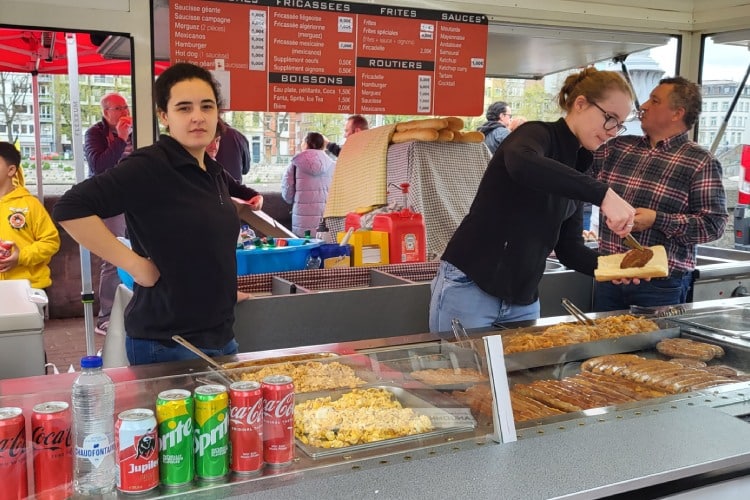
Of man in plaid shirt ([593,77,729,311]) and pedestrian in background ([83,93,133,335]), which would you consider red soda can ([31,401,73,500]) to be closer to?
man in plaid shirt ([593,77,729,311])

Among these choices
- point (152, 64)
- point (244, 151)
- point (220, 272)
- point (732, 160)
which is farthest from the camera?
point (732, 160)

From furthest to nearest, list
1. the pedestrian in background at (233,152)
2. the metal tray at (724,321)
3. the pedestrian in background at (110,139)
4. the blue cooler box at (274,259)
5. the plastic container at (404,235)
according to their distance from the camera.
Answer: the pedestrian in background at (233,152)
the pedestrian in background at (110,139)
the plastic container at (404,235)
the blue cooler box at (274,259)
the metal tray at (724,321)

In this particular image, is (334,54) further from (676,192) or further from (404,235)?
(676,192)

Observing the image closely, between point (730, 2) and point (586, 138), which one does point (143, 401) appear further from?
point (730, 2)

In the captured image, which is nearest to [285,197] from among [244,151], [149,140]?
[244,151]

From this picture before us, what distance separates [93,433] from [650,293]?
9.49ft

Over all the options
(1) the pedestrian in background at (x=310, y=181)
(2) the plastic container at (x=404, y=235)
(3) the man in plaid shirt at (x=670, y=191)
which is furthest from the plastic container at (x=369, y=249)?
(1) the pedestrian in background at (x=310, y=181)

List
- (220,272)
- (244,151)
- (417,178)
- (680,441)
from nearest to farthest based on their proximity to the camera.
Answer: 1. (680,441)
2. (220,272)
3. (417,178)
4. (244,151)

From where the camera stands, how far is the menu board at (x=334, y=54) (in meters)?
3.63

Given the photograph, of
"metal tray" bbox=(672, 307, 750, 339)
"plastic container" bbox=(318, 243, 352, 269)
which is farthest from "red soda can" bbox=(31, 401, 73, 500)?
"plastic container" bbox=(318, 243, 352, 269)

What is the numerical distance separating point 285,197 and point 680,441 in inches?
265

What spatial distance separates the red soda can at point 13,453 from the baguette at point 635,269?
211cm

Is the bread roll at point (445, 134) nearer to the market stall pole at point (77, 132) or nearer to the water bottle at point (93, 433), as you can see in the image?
the market stall pole at point (77, 132)

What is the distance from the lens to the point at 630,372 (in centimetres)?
223
